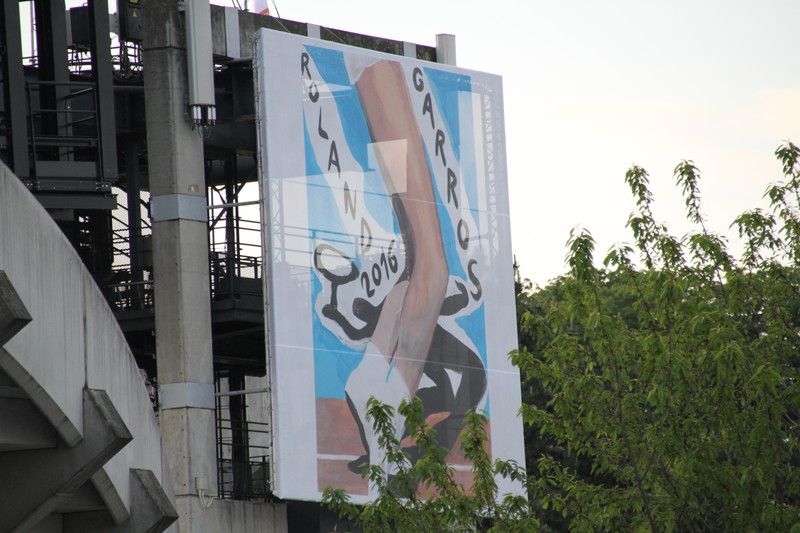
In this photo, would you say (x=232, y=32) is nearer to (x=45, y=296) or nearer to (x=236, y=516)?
(x=236, y=516)

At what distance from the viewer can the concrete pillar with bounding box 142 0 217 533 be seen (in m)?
30.0

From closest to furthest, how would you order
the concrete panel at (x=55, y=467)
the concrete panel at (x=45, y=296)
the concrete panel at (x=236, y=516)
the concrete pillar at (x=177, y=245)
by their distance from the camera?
the concrete panel at (x=45, y=296), the concrete panel at (x=55, y=467), the concrete panel at (x=236, y=516), the concrete pillar at (x=177, y=245)

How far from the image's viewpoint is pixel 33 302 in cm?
1299

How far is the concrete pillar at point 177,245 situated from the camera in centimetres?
2995

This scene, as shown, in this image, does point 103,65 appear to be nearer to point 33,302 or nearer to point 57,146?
point 57,146

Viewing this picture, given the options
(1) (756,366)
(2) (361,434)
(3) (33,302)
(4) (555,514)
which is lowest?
(4) (555,514)

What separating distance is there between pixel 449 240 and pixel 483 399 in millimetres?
3694

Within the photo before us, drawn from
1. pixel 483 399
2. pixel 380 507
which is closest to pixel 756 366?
pixel 380 507

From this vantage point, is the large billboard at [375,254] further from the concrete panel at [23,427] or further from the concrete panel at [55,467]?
the concrete panel at [23,427]

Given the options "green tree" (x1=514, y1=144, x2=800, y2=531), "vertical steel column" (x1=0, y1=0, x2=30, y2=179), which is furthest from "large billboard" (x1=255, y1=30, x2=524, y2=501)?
"green tree" (x1=514, y1=144, x2=800, y2=531)

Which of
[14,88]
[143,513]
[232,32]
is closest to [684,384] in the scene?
[143,513]

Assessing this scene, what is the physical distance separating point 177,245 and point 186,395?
3.04m

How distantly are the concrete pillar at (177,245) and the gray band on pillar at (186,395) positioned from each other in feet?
0.06

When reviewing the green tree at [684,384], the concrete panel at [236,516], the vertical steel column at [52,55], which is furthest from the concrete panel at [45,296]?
the concrete panel at [236,516]
